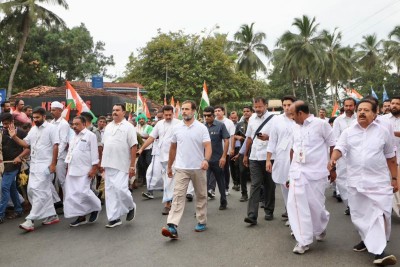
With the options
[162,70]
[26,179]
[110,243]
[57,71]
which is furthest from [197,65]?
[110,243]

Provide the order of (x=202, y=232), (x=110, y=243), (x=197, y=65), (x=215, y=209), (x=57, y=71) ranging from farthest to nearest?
(x=57, y=71) < (x=197, y=65) < (x=215, y=209) < (x=202, y=232) < (x=110, y=243)

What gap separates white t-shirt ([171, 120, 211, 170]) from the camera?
598 centimetres

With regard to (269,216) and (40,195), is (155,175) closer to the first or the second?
(40,195)

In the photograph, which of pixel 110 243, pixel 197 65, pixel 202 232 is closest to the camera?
pixel 110 243

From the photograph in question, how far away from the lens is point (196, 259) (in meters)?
4.85

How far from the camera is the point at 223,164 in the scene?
23.4 feet

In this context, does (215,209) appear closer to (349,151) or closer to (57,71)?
(349,151)

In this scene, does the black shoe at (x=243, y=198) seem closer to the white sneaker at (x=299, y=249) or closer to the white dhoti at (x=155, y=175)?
the white dhoti at (x=155, y=175)

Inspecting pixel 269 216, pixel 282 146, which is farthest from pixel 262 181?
pixel 282 146

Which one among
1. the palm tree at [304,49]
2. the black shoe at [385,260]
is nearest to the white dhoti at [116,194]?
the black shoe at [385,260]

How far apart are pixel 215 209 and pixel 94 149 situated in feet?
7.78

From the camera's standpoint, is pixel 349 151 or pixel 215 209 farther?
pixel 215 209

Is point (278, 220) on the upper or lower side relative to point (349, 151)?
lower

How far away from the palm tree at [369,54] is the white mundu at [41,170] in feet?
164
